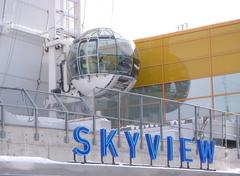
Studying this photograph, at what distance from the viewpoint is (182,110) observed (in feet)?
69.8

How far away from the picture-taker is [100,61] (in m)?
29.5

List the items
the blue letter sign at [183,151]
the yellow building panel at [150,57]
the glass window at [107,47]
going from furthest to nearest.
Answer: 1. the yellow building panel at [150,57]
2. the glass window at [107,47]
3. the blue letter sign at [183,151]

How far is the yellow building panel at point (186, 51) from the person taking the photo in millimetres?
31469

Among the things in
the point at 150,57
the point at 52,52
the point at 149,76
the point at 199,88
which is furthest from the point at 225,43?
the point at 52,52

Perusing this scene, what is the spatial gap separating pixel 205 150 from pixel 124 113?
345 centimetres

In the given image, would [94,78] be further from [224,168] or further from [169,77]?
[224,168]

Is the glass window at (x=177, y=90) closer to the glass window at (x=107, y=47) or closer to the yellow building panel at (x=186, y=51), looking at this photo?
the yellow building panel at (x=186, y=51)

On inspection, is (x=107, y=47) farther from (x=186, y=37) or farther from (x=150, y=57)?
(x=186, y=37)

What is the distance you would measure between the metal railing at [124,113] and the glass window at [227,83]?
6.16 metres

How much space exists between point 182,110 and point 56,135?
6.17 m

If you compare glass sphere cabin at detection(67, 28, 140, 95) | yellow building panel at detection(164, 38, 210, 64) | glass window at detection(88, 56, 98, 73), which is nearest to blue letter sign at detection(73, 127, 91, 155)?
glass sphere cabin at detection(67, 28, 140, 95)

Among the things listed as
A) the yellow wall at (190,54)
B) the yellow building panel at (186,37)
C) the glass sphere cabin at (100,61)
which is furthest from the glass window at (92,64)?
the yellow building panel at (186,37)

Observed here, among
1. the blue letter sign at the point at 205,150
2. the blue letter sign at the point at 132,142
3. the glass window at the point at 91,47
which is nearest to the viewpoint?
the blue letter sign at the point at 132,142

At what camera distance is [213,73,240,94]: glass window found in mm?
30031
